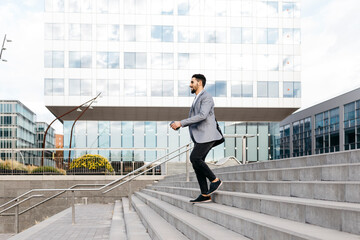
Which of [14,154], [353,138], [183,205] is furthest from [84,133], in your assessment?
[183,205]

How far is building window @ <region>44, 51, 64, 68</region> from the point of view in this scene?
3306cm

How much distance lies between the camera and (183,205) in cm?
671

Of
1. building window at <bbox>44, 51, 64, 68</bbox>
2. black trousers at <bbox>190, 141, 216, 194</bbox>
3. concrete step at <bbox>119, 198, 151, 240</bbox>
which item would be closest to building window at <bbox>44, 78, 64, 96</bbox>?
building window at <bbox>44, 51, 64, 68</bbox>

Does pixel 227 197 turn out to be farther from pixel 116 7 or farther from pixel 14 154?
pixel 116 7

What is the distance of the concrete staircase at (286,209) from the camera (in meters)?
2.98

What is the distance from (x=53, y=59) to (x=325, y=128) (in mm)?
27681

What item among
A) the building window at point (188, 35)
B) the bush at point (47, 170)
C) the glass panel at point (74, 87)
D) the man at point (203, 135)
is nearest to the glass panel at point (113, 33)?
the glass panel at point (74, 87)

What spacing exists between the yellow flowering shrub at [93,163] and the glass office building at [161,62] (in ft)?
47.2

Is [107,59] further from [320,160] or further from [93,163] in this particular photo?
[320,160]

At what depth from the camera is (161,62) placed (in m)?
34.2

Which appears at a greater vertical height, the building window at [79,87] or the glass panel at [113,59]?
the glass panel at [113,59]

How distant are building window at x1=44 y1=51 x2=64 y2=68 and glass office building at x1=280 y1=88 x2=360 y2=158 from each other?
2597 cm

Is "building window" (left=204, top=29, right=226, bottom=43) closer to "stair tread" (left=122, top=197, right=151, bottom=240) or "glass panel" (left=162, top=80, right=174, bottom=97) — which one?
"glass panel" (left=162, top=80, right=174, bottom=97)

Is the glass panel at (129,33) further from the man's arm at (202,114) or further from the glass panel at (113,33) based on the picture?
the man's arm at (202,114)
